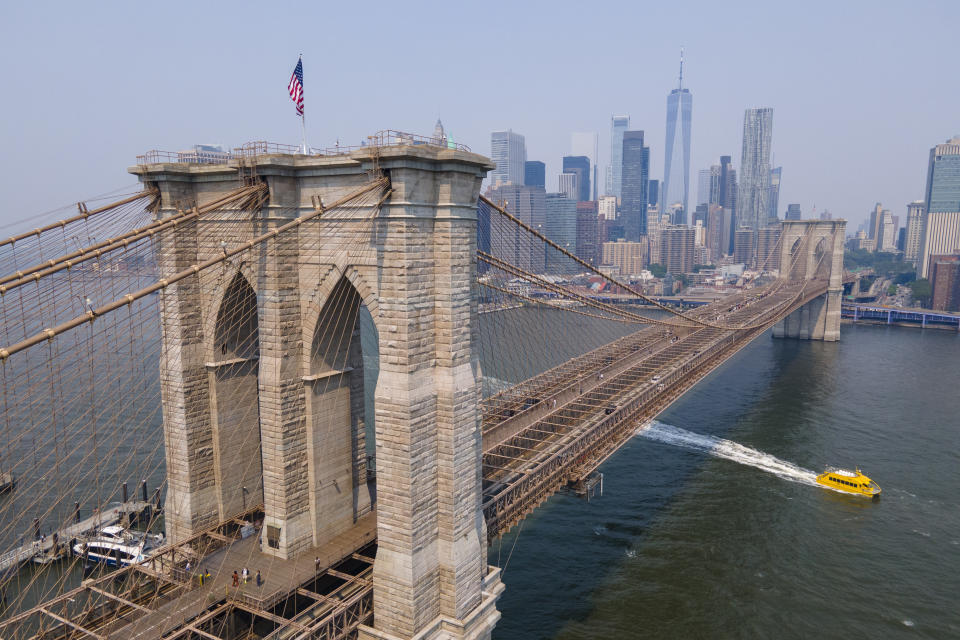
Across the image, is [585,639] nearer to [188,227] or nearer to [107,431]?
[188,227]

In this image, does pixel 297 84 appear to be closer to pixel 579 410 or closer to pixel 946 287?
pixel 579 410

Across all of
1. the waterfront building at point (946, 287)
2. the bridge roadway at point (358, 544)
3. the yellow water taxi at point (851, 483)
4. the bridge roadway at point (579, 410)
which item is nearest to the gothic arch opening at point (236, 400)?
the bridge roadway at point (358, 544)

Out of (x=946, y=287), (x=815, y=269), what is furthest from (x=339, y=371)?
(x=946, y=287)

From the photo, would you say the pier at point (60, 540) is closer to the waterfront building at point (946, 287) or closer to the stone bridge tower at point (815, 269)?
the stone bridge tower at point (815, 269)

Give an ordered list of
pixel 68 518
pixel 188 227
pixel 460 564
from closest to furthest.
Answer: pixel 460 564 < pixel 188 227 < pixel 68 518

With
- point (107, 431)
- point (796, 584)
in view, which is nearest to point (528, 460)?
point (796, 584)

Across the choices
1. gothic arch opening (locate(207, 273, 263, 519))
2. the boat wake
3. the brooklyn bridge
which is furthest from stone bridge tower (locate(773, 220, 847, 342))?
gothic arch opening (locate(207, 273, 263, 519))
